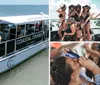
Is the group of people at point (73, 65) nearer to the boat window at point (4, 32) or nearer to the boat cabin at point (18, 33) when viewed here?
the boat cabin at point (18, 33)

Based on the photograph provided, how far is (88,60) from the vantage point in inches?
82.0

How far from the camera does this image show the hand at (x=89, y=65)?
2.08 meters

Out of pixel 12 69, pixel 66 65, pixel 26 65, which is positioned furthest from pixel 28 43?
pixel 66 65

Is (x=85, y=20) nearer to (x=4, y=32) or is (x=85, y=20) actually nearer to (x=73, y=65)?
(x=73, y=65)

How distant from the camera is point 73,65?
208 centimetres

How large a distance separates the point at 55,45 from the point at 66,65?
0.61ft

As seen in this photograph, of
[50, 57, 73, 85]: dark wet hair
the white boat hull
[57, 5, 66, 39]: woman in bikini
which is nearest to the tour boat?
the white boat hull

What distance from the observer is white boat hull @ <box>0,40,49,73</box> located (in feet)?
20.1

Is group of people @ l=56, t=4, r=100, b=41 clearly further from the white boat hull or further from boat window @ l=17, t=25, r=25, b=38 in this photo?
boat window @ l=17, t=25, r=25, b=38

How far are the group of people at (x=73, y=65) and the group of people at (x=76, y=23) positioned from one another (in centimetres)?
7

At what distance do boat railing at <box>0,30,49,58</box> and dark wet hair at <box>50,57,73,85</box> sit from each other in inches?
166

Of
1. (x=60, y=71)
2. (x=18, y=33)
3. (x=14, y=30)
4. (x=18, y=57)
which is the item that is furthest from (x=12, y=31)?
(x=60, y=71)

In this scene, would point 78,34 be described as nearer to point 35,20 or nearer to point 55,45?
point 55,45

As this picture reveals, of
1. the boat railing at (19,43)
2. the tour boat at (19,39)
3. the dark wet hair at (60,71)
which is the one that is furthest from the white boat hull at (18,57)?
the dark wet hair at (60,71)
